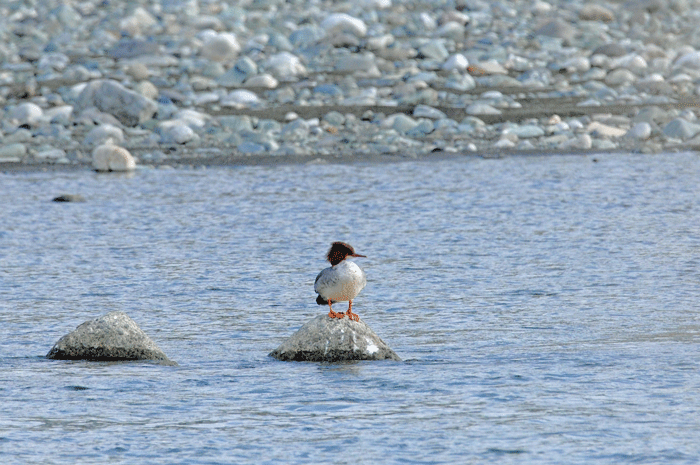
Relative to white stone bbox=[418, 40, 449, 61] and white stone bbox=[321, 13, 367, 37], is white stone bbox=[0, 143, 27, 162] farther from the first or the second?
white stone bbox=[321, 13, 367, 37]

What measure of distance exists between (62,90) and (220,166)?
5515 millimetres

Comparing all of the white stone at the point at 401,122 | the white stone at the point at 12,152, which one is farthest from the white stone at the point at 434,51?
the white stone at the point at 12,152

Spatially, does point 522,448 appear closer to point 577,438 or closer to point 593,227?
point 577,438

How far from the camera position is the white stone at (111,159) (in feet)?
56.2

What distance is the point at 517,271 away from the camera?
10.2 metres

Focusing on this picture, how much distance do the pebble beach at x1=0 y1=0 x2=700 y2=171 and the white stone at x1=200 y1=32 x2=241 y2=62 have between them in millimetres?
36

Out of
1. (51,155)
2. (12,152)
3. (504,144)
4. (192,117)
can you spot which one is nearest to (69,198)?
(51,155)

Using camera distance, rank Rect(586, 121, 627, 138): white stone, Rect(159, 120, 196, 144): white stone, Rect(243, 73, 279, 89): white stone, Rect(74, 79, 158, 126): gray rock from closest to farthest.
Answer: Rect(159, 120, 196, 144): white stone → Rect(586, 121, 627, 138): white stone → Rect(74, 79, 158, 126): gray rock → Rect(243, 73, 279, 89): white stone

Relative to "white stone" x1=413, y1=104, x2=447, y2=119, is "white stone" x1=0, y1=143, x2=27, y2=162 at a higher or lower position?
lower

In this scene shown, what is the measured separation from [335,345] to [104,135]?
1232cm

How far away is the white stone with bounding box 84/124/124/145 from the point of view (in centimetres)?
1886

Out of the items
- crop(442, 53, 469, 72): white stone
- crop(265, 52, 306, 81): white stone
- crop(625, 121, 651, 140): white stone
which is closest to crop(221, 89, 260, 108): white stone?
crop(265, 52, 306, 81): white stone

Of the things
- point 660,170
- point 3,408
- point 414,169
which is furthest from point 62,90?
point 3,408

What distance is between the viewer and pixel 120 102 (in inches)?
775
